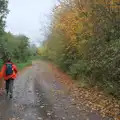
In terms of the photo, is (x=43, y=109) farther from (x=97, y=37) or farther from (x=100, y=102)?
(x=97, y=37)

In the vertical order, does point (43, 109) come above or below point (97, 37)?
below

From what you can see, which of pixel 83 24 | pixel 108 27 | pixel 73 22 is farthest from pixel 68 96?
pixel 73 22

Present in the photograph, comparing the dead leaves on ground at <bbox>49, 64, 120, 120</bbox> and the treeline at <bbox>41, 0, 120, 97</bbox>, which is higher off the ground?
the treeline at <bbox>41, 0, 120, 97</bbox>

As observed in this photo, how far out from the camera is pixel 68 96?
16953 mm

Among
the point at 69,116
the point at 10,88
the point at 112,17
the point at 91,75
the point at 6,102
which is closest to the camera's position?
the point at 69,116

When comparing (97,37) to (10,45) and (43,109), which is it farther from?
(10,45)

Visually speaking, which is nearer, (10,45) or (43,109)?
(43,109)

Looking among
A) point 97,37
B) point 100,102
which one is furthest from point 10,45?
point 100,102

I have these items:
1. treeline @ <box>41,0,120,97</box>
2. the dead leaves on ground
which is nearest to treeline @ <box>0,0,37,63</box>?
treeline @ <box>41,0,120,97</box>

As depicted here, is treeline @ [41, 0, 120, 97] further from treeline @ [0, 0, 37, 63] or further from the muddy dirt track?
treeline @ [0, 0, 37, 63]

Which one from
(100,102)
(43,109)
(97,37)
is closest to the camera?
(43,109)

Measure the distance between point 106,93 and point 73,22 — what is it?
431 inches

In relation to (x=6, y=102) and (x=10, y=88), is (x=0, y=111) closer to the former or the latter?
(x=6, y=102)

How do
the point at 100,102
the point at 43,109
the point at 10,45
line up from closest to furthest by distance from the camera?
1. the point at 43,109
2. the point at 100,102
3. the point at 10,45
